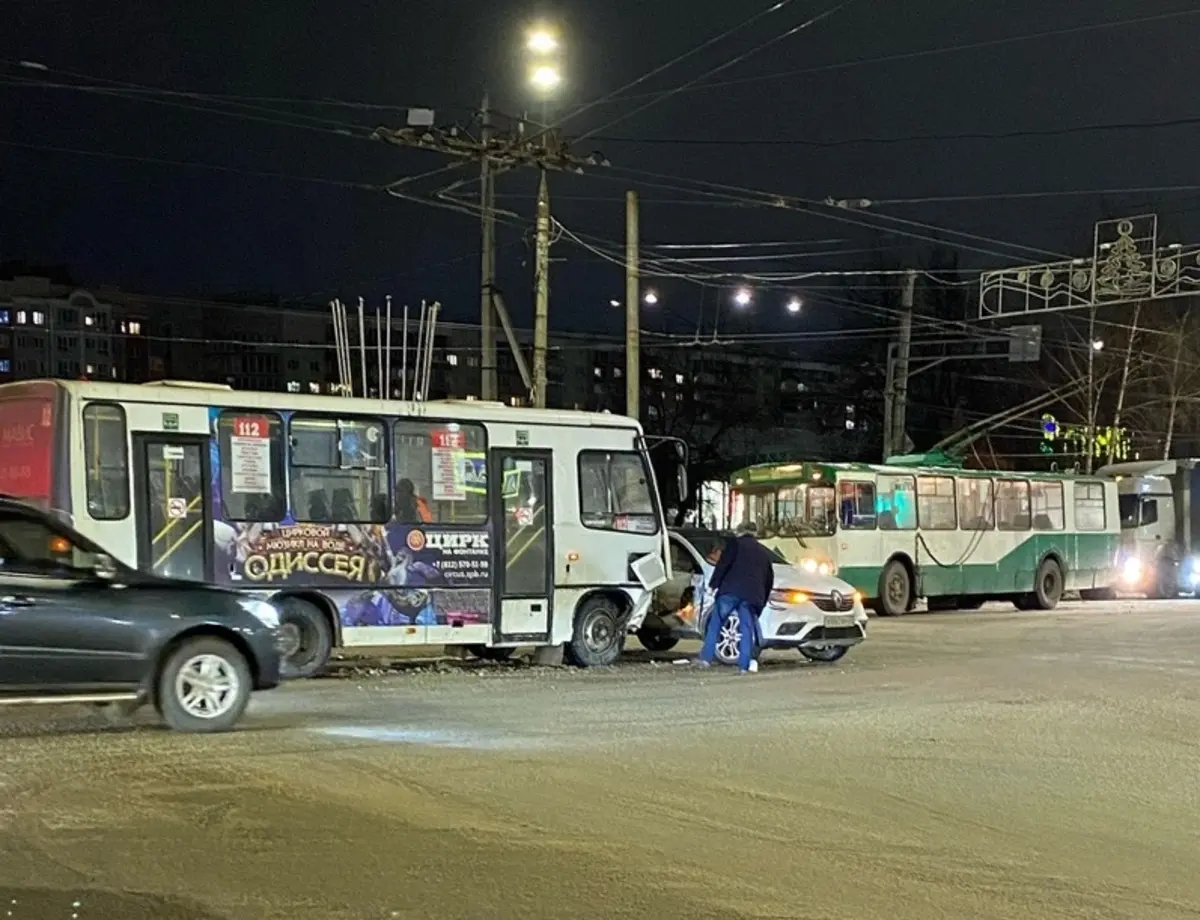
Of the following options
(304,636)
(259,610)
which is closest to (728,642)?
(304,636)

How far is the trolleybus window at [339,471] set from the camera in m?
14.9

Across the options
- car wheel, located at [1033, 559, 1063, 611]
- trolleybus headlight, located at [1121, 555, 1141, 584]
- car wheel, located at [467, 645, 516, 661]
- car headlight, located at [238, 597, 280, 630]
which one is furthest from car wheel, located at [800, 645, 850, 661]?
trolleybus headlight, located at [1121, 555, 1141, 584]

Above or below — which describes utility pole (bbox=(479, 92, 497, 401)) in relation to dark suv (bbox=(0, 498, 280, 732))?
above

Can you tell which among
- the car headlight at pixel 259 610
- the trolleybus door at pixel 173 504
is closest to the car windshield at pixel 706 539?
the trolleybus door at pixel 173 504

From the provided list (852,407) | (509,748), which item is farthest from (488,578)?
(852,407)

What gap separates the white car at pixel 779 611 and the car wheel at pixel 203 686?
690 centimetres

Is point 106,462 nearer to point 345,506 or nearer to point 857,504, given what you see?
point 345,506

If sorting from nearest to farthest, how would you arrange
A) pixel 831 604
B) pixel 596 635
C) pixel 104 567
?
pixel 104 567 < pixel 596 635 < pixel 831 604

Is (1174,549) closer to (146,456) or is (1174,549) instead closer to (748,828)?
(146,456)

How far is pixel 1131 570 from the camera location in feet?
119

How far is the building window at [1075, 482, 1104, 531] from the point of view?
109 feet

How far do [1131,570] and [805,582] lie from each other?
22.3 meters

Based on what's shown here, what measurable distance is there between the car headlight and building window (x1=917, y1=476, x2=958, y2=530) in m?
20.0

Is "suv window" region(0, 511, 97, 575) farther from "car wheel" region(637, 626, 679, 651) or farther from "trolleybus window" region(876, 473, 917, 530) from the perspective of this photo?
"trolleybus window" region(876, 473, 917, 530)
